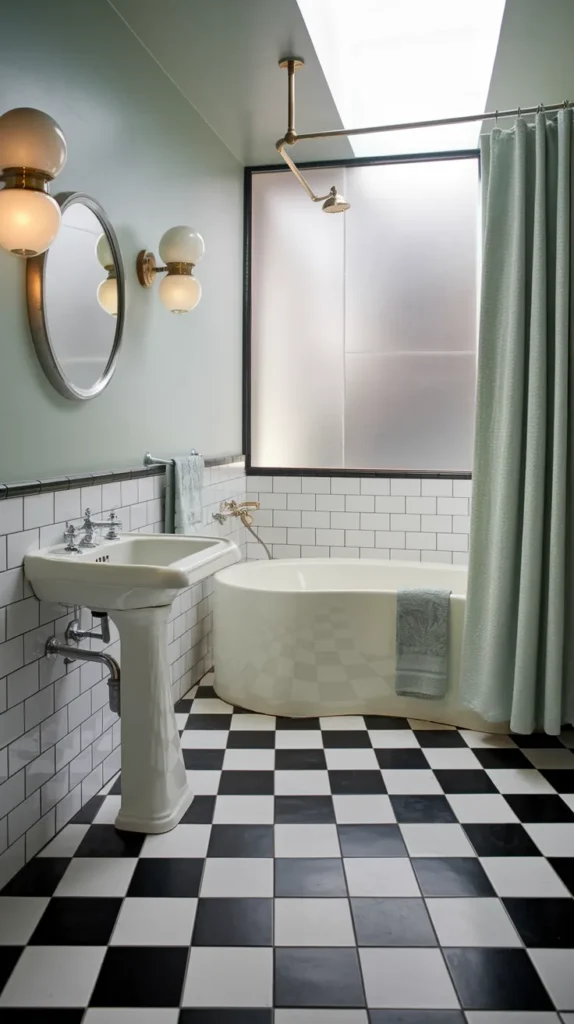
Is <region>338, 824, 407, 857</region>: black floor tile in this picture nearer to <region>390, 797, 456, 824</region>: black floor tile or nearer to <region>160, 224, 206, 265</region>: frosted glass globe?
<region>390, 797, 456, 824</region>: black floor tile

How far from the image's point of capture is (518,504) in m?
2.73

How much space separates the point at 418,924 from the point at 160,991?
60 centimetres

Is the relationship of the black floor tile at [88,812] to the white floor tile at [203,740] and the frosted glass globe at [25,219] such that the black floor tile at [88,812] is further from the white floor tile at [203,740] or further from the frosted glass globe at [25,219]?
the frosted glass globe at [25,219]

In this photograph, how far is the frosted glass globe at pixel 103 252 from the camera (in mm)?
2441

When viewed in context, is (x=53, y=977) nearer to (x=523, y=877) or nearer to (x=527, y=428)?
(x=523, y=877)

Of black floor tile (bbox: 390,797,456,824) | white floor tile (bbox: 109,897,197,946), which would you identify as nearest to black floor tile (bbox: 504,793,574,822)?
black floor tile (bbox: 390,797,456,824)

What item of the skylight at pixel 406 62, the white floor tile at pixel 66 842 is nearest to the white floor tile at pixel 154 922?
the white floor tile at pixel 66 842

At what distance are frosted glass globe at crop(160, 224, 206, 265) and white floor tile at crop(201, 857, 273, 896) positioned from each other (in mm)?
2044

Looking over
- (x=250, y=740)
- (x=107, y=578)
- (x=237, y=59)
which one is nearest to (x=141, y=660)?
(x=107, y=578)

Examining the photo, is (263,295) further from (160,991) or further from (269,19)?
(160,991)

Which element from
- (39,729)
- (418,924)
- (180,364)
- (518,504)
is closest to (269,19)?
(180,364)

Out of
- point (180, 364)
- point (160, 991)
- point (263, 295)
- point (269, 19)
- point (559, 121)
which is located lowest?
point (160, 991)

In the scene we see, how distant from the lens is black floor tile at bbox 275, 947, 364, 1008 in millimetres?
1518

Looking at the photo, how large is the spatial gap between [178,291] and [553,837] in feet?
7.31
